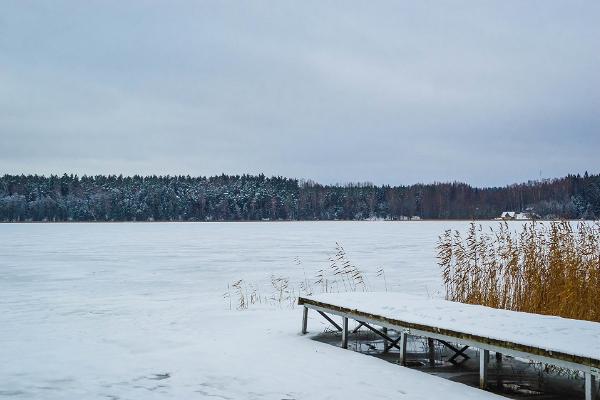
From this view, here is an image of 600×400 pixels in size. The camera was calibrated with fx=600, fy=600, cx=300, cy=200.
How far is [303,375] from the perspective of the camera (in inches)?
280

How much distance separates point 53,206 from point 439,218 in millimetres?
86529

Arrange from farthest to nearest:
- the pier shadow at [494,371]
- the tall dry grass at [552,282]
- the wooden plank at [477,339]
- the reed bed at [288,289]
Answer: the reed bed at [288,289] < the tall dry grass at [552,282] < the pier shadow at [494,371] < the wooden plank at [477,339]

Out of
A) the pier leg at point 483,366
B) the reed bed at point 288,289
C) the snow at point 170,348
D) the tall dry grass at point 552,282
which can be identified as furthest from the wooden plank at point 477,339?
Answer: the reed bed at point 288,289

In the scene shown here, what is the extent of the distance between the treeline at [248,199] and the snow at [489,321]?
378 ft

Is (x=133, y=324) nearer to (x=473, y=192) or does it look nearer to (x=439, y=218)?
(x=439, y=218)

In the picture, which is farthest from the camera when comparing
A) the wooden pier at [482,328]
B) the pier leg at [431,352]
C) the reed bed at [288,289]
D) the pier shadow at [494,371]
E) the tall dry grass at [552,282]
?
the reed bed at [288,289]

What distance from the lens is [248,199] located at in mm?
136125

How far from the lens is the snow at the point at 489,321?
5.78m

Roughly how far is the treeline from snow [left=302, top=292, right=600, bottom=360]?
11528cm

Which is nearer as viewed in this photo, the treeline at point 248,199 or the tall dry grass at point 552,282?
the tall dry grass at point 552,282

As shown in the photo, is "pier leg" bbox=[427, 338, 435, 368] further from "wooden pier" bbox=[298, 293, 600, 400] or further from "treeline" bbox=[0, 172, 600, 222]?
"treeline" bbox=[0, 172, 600, 222]

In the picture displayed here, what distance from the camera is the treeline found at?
127250mm

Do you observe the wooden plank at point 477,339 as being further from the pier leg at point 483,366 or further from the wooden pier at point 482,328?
the pier leg at point 483,366

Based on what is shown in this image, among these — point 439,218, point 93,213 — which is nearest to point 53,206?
point 93,213
